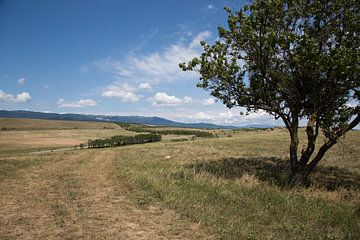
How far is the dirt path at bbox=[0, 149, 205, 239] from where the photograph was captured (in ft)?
26.0

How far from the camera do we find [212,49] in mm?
15438

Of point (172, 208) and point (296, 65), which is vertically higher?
point (296, 65)

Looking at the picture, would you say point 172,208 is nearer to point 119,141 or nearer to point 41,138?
point 119,141

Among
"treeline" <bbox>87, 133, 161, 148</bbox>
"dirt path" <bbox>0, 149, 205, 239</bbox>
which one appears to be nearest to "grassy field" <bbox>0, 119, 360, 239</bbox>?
"dirt path" <bbox>0, 149, 205, 239</bbox>

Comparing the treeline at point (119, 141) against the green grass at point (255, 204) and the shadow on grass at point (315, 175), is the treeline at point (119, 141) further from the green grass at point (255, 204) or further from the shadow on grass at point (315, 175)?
the green grass at point (255, 204)

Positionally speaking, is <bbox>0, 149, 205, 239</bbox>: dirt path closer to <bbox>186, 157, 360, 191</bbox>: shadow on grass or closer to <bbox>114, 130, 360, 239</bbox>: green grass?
<bbox>114, 130, 360, 239</bbox>: green grass

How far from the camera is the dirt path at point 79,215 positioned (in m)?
7.92

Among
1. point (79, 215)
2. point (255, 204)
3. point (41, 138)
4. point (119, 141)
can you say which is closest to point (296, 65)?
point (255, 204)

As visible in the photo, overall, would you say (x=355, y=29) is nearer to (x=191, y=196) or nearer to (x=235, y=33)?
(x=235, y=33)

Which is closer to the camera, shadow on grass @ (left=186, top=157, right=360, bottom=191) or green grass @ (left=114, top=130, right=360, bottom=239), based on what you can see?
green grass @ (left=114, top=130, right=360, bottom=239)

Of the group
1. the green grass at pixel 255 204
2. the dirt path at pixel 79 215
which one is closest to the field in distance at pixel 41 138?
the dirt path at pixel 79 215

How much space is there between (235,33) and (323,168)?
13.7 m

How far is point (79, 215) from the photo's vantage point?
9.41 m

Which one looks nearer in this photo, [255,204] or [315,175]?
[255,204]
